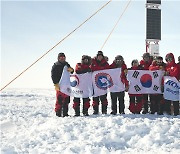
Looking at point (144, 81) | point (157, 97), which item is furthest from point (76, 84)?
point (157, 97)

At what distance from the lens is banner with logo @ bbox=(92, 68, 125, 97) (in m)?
10.5

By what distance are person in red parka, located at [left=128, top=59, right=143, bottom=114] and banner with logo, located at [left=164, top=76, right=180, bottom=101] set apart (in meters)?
0.92

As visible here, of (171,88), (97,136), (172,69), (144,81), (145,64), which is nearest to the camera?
(97,136)

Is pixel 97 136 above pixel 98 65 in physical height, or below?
below

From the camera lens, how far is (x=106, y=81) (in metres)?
10.6

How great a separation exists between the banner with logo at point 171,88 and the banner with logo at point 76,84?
262 centimetres

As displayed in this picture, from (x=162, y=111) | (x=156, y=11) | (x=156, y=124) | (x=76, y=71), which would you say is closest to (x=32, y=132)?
(x=76, y=71)

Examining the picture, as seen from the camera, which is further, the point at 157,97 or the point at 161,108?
the point at 157,97

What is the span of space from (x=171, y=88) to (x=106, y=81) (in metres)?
2.28

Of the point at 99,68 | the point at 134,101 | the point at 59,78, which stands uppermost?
the point at 99,68

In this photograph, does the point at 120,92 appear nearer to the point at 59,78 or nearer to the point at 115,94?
the point at 115,94

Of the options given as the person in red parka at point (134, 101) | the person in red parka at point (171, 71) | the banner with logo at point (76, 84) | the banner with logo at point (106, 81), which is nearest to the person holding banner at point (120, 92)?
the banner with logo at point (106, 81)

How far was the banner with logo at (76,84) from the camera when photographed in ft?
34.3

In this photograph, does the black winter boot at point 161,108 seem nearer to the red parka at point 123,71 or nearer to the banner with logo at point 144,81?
the banner with logo at point 144,81
